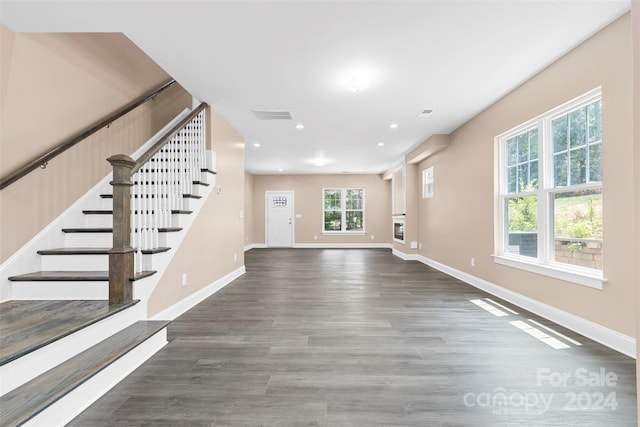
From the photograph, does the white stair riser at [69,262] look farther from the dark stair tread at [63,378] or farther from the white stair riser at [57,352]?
the dark stair tread at [63,378]

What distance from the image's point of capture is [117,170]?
7.09 feet

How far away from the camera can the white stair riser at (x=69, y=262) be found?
95.7 inches

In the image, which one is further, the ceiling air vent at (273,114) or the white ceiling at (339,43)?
the ceiling air vent at (273,114)

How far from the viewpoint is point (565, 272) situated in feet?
8.66

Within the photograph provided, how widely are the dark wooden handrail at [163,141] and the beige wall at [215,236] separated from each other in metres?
0.29

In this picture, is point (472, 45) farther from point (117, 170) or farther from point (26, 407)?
point (26, 407)

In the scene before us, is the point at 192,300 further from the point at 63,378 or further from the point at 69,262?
the point at 63,378

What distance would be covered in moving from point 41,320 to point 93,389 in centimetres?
65

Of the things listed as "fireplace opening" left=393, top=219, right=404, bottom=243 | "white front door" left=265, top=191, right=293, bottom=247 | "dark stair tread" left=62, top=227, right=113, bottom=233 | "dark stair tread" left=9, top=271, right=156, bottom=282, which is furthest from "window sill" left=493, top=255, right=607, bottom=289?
"white front door" left=265, top=191, right=293, bottom=247

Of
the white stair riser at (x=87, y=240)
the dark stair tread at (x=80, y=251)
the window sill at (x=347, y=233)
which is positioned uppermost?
the white stair riser at (x=87, y=240)

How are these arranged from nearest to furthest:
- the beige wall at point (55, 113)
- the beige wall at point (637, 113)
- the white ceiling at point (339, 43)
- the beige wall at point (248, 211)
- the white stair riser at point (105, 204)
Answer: the beige wall at point (637, 113) → the white ceiling at point (339, 43) → the beige wall at point (55, 113) → the white stair riser at point (105, 204) → the beige wall at point (248, 211)

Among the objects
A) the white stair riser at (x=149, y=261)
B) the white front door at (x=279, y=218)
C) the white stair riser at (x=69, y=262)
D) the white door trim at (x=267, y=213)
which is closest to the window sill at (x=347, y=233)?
the white door trim at (x=267, y=213)

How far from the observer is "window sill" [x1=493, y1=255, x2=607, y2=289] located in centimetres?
235

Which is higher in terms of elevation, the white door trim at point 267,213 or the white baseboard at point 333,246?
the white door trim at point 267,213
